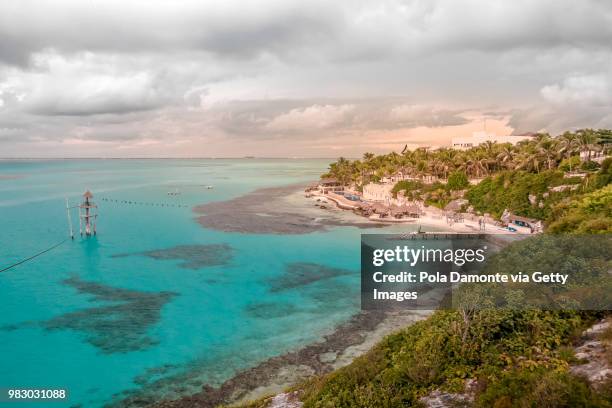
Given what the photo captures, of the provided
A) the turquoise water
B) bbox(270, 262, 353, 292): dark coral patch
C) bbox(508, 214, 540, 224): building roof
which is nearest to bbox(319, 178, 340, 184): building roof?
the turquoise water

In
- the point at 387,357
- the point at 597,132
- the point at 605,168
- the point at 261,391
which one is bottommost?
the point at 261,391

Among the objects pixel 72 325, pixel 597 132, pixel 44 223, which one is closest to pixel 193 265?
pixel 72 325

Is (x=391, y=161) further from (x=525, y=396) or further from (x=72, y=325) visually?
(x=525, y=396)

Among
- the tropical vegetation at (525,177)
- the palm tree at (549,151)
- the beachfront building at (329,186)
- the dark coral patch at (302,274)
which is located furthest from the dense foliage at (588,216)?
the beachfront building at (329,186)

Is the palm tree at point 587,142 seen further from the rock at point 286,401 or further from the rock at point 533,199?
the rock at point 286,401

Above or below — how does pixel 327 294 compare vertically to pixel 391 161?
below

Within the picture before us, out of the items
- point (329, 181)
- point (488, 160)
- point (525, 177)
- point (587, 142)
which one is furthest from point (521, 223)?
point (329, 181)

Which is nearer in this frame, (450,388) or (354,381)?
(450,388)
